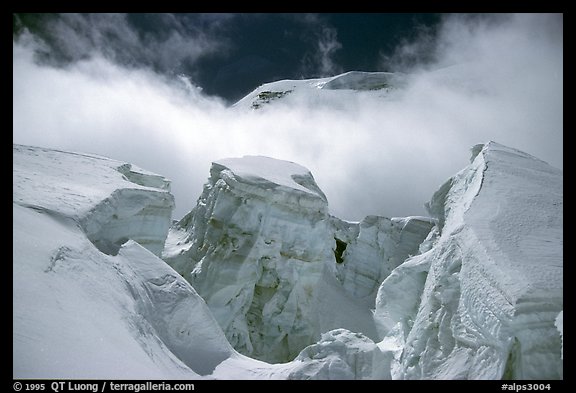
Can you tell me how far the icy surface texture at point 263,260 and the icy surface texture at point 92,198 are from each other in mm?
3494

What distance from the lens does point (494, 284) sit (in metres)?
4.33

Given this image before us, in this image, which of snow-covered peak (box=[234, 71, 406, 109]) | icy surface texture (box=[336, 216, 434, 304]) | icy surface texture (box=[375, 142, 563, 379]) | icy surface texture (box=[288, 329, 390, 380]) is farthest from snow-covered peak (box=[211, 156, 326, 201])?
snow-covered peak (box=[234, 71, 406, 109])

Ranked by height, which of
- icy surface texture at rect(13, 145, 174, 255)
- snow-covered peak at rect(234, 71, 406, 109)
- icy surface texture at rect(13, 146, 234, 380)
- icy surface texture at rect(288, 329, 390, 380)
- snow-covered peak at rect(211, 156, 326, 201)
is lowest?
icy surface texture at rect(288, 329, 390, 380)

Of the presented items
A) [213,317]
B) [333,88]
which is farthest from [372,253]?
[333,88]

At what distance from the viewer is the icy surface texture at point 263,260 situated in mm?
12859

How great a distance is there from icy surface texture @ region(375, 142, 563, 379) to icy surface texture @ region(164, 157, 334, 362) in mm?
6103

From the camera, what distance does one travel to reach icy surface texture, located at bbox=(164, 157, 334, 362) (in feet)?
42.2

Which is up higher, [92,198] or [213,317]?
[92,198]

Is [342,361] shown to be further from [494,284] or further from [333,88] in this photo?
[333,88]

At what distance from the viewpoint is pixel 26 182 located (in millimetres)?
6441

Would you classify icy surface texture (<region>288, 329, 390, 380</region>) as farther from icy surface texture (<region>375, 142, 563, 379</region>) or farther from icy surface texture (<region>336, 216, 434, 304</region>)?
icy surface texture (<region>336, 216, 434, 304</region>)

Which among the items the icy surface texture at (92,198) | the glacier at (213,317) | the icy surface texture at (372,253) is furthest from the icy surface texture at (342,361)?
the icy surface texture at (372,253)

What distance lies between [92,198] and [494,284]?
20.2 feet

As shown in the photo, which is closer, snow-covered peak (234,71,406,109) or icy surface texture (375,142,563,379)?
icy surface texture (375,142,563,379)
